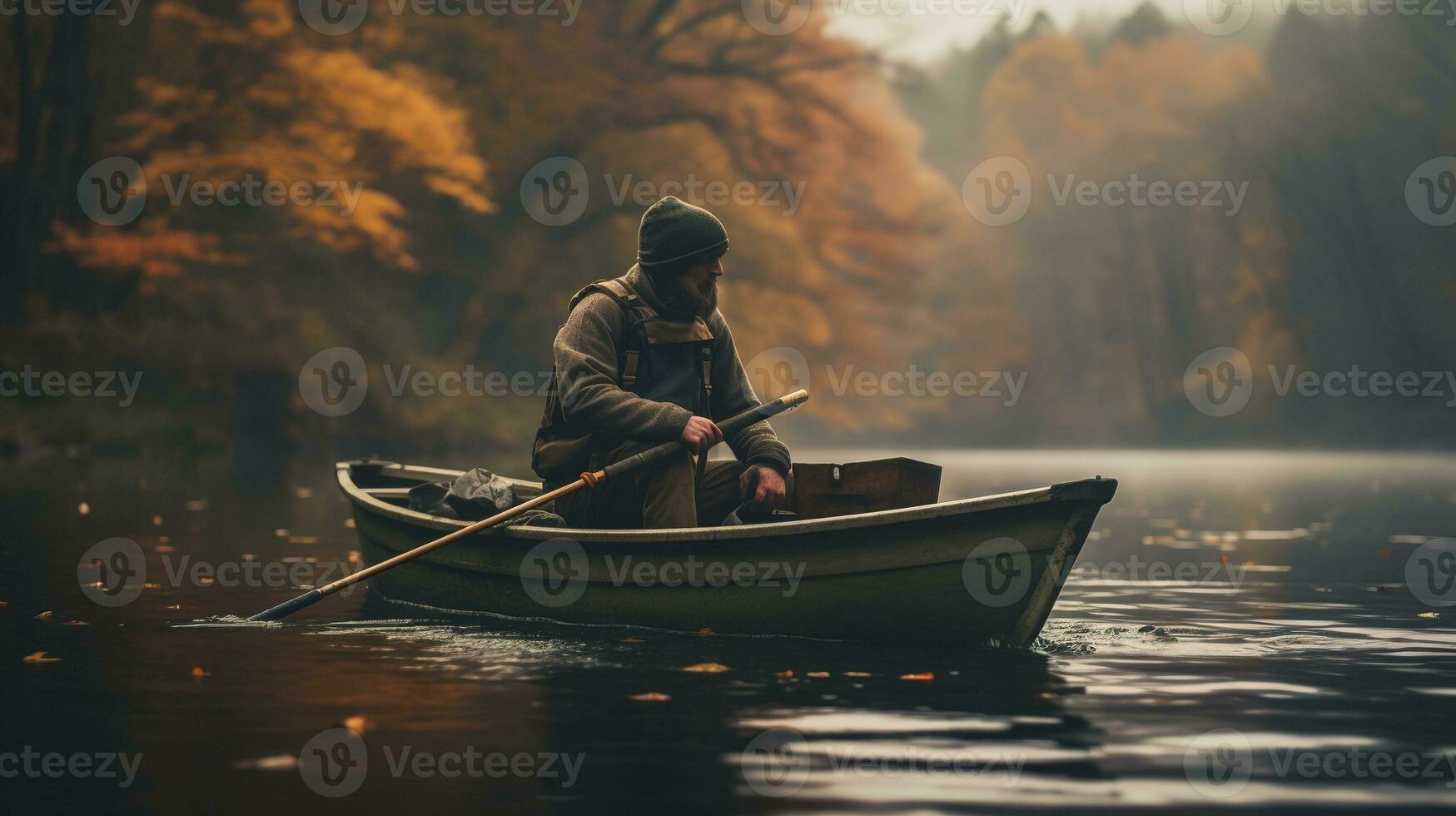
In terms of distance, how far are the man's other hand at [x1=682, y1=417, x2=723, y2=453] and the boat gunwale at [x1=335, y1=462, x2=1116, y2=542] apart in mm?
430

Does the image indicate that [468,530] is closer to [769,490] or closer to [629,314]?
[629,314]

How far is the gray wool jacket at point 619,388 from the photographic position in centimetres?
820

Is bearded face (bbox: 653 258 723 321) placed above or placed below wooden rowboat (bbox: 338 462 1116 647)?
above

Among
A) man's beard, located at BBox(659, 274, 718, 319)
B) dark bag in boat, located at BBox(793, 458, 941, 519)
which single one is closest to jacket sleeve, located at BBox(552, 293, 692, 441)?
man's beard, located at BBox(659, 274, 718, 319)

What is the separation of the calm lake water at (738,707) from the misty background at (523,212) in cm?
1696

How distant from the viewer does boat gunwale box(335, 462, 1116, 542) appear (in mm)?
7156

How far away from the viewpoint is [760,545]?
25.8ft

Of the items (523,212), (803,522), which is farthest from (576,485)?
(523,212)

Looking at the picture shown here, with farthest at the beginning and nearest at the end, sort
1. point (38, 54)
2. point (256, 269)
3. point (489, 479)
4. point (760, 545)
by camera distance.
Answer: point (256, 269)
point (38, 54)
point (489, 479)
point (760, 545)

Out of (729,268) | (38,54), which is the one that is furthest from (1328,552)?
(729,268)

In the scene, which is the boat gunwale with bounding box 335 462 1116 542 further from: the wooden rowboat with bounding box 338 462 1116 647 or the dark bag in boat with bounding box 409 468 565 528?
the dark bag in boat with bounding box 409 468 565 528

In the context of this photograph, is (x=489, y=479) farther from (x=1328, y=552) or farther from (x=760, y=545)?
(x=1328, y=552)

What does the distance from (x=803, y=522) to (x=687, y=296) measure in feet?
5.16

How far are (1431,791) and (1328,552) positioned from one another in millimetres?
9713
